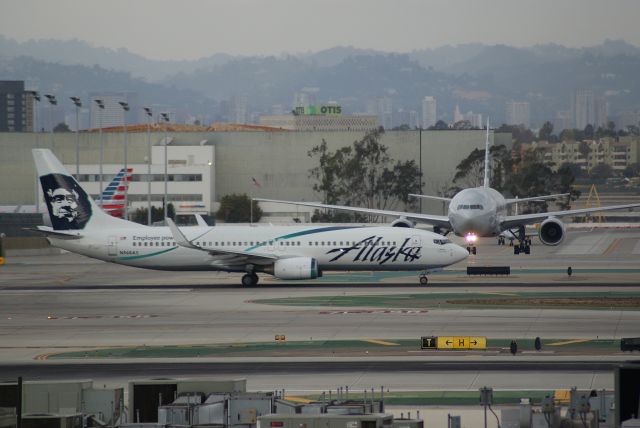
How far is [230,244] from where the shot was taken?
240ft

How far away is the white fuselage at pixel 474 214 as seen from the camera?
84.6 meters

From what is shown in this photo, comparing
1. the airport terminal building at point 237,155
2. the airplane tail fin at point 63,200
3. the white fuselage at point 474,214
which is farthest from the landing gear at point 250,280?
the airport terminal building at point 237,155

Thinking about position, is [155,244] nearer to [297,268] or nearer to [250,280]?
[250,280]

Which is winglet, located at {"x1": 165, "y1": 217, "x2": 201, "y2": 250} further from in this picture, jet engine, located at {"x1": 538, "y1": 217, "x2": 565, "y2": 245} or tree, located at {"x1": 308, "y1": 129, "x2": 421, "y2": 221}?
tree, located at {"x1": 308, "y1": 129, "x2": 421, "y2": 221}

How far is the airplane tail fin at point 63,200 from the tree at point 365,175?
88120 millimetres

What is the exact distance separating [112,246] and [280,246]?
9.74m

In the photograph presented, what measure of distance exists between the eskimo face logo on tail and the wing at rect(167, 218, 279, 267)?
5389mm

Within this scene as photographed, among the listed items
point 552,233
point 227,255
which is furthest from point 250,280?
point 552,233

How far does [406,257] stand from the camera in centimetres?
7106

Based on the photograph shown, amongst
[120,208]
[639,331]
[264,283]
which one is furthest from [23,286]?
[120,208]

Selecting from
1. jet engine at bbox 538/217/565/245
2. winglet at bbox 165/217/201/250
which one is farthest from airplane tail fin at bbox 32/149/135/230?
jet engine at bbox 538/217/565/245

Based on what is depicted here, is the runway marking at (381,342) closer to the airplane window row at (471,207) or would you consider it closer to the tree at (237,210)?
the airplane window row at (471,207)

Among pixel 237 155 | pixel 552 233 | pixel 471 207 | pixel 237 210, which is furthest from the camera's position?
pixel 237 155

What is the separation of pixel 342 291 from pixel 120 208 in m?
59.2
